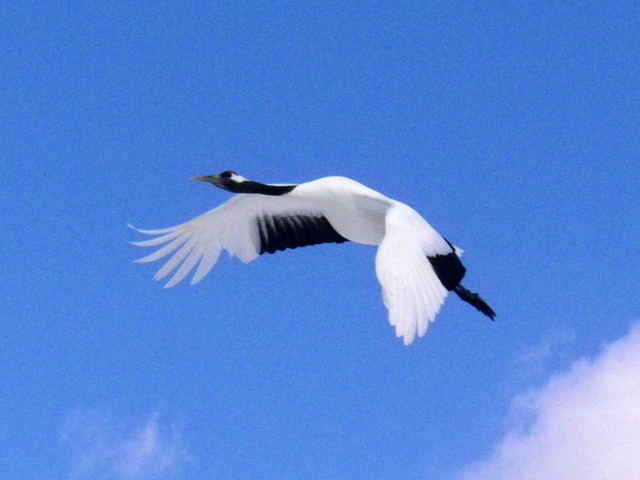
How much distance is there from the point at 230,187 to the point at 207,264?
960 mm

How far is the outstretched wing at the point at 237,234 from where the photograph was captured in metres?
10.9

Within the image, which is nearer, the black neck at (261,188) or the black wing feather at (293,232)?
the black neck at (261,188)

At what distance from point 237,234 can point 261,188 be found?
31.7 inches

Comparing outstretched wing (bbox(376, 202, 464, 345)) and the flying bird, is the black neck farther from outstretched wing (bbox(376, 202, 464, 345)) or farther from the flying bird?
outstretched wing (bbox(376, 202, 464, 345))

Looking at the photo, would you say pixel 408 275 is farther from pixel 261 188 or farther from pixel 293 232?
pixel 293 232

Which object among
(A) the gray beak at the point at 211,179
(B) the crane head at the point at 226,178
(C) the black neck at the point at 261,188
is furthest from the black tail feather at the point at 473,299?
(A) the gray beak at the point at 211,179

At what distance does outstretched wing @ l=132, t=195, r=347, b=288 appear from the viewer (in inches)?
427

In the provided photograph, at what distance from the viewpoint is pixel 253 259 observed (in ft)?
36.6

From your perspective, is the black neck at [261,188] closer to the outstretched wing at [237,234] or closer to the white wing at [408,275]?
the outstretched wing at [237,234]

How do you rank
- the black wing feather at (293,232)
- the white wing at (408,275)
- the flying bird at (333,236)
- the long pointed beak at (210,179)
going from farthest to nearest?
the black wing feather at (293,232) < the long pointed beak at (210,179) < the flying bird at (333,236) < the white wing at (408,275)

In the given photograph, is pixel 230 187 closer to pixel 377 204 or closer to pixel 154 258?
pixel 154 258

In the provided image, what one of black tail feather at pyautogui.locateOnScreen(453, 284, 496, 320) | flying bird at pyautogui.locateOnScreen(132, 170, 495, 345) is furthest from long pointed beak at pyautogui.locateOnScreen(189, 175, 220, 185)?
black tail feather at pyautogui.locateOnScreen(453, 284, 496, 320)

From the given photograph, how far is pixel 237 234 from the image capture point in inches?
438

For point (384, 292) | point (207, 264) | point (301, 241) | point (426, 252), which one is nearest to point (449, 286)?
point (426, 252)
